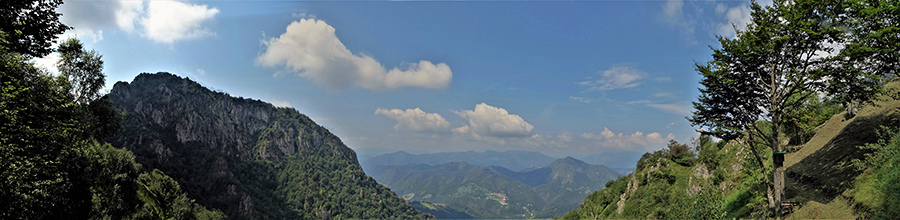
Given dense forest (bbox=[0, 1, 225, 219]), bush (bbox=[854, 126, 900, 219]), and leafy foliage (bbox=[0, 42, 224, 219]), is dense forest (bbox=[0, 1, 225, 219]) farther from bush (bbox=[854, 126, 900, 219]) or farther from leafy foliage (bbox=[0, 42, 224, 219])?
bush (bbox=[854, 126, 900, 219])

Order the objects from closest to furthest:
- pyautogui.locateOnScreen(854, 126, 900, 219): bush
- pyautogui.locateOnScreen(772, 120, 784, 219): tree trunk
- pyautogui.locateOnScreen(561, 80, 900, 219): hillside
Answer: pyautogui.locateOnScreen(854, 126, 900, 219): bush < pyautogui.locateOnScreen(561, 80, 900, 219): hillside < pyautogui.locateOnScreen(772, 120, 784, 219): tree trunk

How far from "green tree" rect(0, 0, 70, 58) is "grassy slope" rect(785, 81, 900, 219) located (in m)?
46.1

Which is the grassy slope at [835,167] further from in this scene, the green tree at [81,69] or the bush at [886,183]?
the green tree at [81,69]

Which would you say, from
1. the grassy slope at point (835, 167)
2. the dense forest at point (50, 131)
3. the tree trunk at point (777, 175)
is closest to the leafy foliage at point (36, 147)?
the dense forest at point (50, 131)

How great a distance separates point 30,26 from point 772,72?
46.8 meters

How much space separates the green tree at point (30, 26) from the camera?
19.4 metres

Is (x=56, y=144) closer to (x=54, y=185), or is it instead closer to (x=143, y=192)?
(x=54, y=185)

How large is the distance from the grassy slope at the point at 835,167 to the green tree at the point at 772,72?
2048mm

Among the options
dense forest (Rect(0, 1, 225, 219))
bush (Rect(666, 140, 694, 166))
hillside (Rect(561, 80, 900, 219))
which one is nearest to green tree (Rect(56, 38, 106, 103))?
dense forest (Rect(0, 1, 225, 219))

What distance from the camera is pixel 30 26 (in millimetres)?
21766

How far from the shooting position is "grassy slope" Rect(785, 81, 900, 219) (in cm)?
1706

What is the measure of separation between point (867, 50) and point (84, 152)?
56.0 metres

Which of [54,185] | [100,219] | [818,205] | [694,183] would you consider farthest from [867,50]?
[100,219]

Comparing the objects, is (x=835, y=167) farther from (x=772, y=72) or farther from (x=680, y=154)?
(x=680, y=154)
